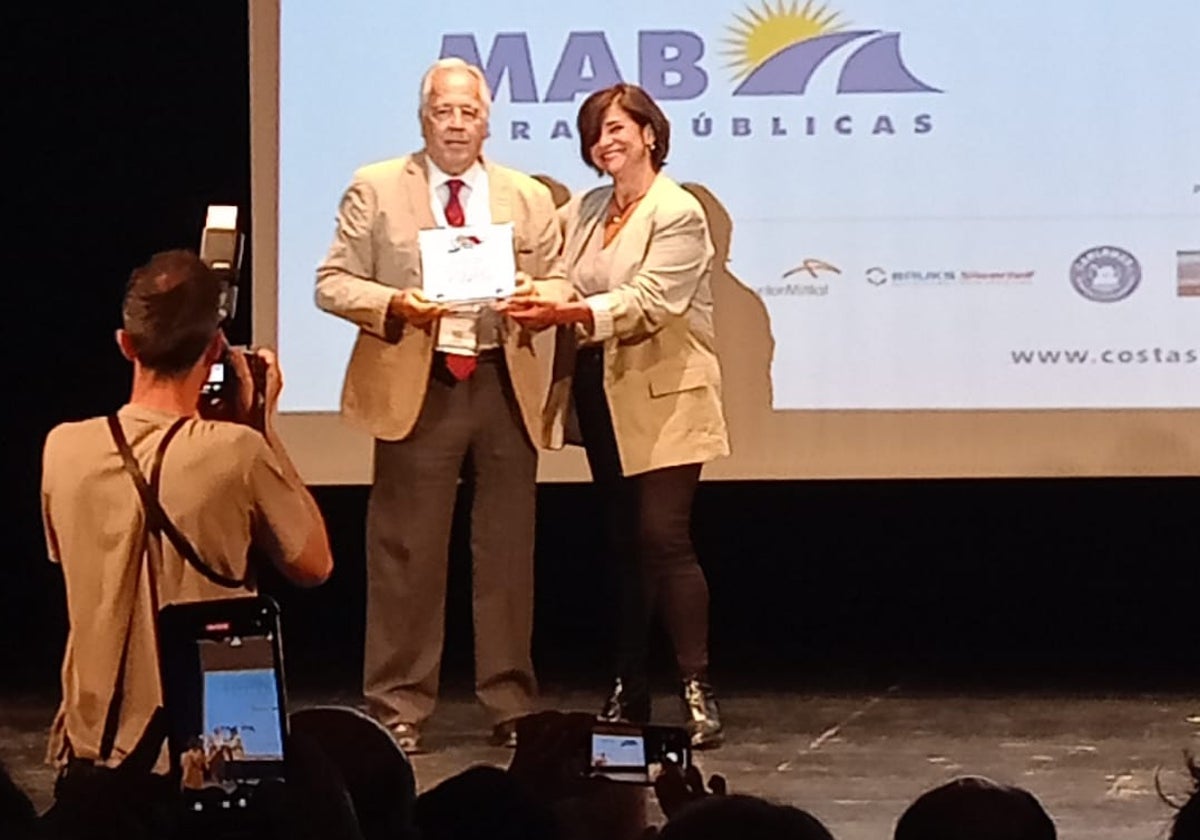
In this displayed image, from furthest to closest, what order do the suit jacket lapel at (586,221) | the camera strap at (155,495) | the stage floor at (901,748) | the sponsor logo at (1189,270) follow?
the sponsor logo at (1189,270) < the suit jacket lapel at (586,221) < the stage floor at (901,748) < the camera strap at (155,495)

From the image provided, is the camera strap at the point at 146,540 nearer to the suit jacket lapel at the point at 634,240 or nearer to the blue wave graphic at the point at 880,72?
the suit jacket lapel at the point at 634,240

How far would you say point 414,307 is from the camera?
3752 mm

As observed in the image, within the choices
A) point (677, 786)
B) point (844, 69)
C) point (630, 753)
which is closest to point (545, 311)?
point (844, 69)

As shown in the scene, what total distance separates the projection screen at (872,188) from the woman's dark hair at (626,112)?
492 mm

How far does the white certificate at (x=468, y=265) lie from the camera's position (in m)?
3.74

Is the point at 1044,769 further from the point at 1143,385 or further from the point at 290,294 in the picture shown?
the point at 290,294

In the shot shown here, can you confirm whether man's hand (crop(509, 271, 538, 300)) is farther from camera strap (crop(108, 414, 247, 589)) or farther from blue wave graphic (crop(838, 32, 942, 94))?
camera strap (crop(108, 414, 247, 589))

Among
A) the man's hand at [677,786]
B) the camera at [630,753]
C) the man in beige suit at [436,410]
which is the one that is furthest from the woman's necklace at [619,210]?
the man's hand at [677,786]

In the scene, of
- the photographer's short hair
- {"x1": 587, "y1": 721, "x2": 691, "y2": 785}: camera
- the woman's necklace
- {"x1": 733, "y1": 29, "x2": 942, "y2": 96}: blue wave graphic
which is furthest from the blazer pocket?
{"x1": 587, "y1": 721, "x2": 691, "y2": 785}: camera

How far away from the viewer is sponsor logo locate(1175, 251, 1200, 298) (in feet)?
14.3

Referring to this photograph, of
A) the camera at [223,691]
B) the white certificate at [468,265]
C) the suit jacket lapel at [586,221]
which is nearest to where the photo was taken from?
the camera at [223,691]

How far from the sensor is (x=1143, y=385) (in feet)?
14.4

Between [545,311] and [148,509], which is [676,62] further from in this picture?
[148,509]

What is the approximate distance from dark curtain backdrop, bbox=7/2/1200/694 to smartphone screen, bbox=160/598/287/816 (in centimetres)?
260
